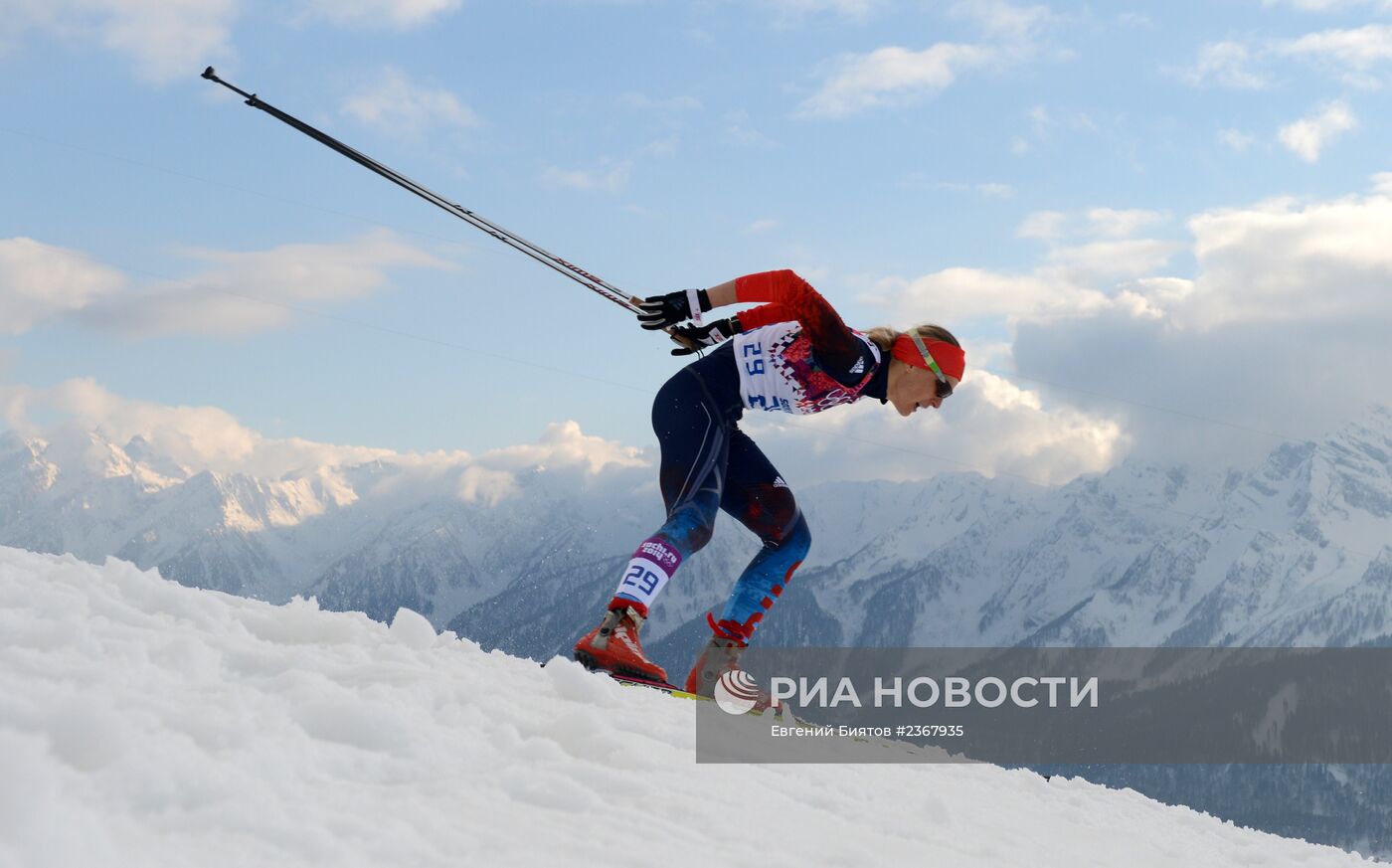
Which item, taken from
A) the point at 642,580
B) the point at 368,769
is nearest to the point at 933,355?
the point at 642,580

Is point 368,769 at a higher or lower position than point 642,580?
lower

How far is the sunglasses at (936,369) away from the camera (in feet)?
24.1

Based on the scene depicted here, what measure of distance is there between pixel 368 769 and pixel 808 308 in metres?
4.25

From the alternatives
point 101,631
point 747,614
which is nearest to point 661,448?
point 747,614

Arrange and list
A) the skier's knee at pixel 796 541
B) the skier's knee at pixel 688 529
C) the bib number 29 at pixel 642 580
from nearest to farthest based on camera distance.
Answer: the bib number 29 at pixel 642 580, the skier's knee at pixel 688 529, the skier's knee at pixel 796 541

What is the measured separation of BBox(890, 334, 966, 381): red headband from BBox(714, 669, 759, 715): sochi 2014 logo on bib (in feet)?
7.06

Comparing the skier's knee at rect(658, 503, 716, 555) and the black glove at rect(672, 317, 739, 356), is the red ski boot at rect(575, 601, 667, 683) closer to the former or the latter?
the skier's knee at rect(658, 503, 716, 555)

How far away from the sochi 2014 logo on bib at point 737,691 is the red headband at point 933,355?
2.15 m

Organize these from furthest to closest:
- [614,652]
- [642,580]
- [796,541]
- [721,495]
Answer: [796,541] < [721,495] < [642,580] < [614,652]

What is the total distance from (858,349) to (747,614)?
1.91m

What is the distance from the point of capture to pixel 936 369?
7.36 meters

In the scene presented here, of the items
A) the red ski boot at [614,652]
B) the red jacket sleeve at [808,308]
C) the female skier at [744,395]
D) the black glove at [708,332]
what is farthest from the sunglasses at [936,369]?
the red ski boot at [614,652]

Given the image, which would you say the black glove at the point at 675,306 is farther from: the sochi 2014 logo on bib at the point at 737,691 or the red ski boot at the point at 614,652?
the sochi 2014 logo on bib at the point at 737,691

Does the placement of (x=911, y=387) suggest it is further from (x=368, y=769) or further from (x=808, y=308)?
(x=368, y=769)
